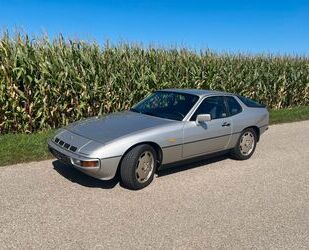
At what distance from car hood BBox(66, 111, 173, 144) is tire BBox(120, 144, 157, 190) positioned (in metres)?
0.31

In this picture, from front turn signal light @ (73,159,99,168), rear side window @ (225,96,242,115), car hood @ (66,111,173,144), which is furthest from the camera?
rear side window @ (225,96,242,115)

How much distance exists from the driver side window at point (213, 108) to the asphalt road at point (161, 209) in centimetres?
95

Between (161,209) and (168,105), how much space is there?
2.29 meters

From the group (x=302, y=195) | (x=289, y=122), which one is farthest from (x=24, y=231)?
(x=289, y=122)

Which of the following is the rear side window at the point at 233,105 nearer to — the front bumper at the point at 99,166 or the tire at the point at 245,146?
the tire at the point at 245,146

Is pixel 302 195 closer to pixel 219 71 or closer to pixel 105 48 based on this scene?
pixel 105 48

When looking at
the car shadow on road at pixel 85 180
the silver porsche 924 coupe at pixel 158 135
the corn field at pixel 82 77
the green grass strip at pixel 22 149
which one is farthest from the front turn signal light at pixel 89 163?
the corn field at pixel 82 77

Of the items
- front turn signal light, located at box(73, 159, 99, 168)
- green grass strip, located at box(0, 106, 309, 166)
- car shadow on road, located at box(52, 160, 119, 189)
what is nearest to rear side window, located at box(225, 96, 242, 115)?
car shadow on road, located at box(52, 160, 119, 189)

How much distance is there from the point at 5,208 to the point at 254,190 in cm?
342

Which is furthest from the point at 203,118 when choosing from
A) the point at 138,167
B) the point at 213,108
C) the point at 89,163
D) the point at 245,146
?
the point at 89,163

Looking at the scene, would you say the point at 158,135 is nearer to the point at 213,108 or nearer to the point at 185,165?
the point at 185,165

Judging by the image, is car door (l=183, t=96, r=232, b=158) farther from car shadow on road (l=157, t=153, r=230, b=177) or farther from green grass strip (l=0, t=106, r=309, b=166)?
green grass strip (l=0, t=106, r=309, b=166)

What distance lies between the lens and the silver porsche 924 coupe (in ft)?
15.7

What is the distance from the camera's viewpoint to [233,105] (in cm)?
683
